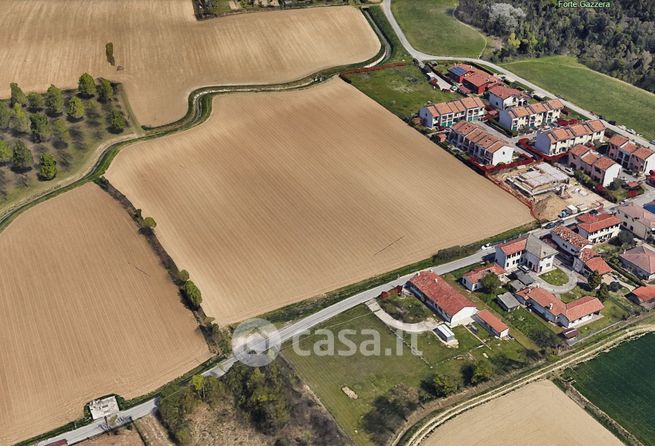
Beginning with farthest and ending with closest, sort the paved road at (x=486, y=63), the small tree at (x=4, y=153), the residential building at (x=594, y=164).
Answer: the paved road at (x=486, y=63)
the small tree at (x=4, y=153)
the residential building at (x=594, y=164)

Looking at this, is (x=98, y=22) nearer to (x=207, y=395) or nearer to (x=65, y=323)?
(x=65, y=323)

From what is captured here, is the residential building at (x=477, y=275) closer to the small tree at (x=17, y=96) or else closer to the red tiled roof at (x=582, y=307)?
the red tiled roof at (x=582, y=307)

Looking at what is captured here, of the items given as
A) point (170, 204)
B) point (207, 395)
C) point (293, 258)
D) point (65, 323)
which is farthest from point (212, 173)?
point (207, 395)

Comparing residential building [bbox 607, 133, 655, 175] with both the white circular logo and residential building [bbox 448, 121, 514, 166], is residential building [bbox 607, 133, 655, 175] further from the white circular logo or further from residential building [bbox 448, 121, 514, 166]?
the white circular logo

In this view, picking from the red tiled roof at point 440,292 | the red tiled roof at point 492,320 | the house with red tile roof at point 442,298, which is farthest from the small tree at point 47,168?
the red tiled roof at point 492,320

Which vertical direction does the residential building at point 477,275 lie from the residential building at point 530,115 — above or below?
below

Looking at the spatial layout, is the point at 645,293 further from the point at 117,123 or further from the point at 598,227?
the point at 117,123

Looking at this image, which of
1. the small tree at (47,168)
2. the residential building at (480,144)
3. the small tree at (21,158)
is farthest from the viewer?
the residential building at (480,144)
